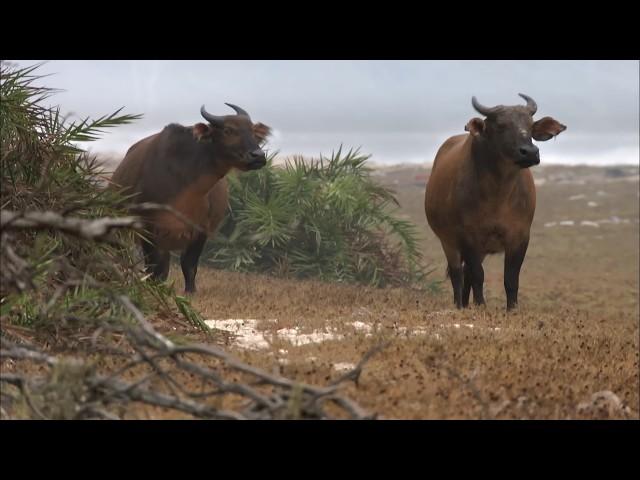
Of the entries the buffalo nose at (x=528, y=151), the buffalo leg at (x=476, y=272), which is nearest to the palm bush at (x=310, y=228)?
the buffalo leg at (x=476, y=272)

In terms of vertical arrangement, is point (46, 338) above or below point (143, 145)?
below

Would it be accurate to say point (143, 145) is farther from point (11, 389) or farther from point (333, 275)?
point (11, 389)

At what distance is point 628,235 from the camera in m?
51.0

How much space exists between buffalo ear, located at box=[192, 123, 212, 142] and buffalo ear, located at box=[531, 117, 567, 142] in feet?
12.9

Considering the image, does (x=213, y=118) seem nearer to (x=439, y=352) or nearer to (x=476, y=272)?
(x=476, y=272)

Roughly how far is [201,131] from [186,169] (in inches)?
22.4

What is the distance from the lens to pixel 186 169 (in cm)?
1112

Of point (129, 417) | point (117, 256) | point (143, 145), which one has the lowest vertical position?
point (129, 417)

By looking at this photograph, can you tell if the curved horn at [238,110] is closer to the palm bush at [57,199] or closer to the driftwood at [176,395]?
the palm bush at [57,199]

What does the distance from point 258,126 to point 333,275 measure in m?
5.63

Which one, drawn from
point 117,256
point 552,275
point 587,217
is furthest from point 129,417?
point 587,217

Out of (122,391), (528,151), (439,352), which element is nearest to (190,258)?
(528,151)

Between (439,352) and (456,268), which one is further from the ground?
(456,268)

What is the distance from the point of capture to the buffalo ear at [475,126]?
9906mm
